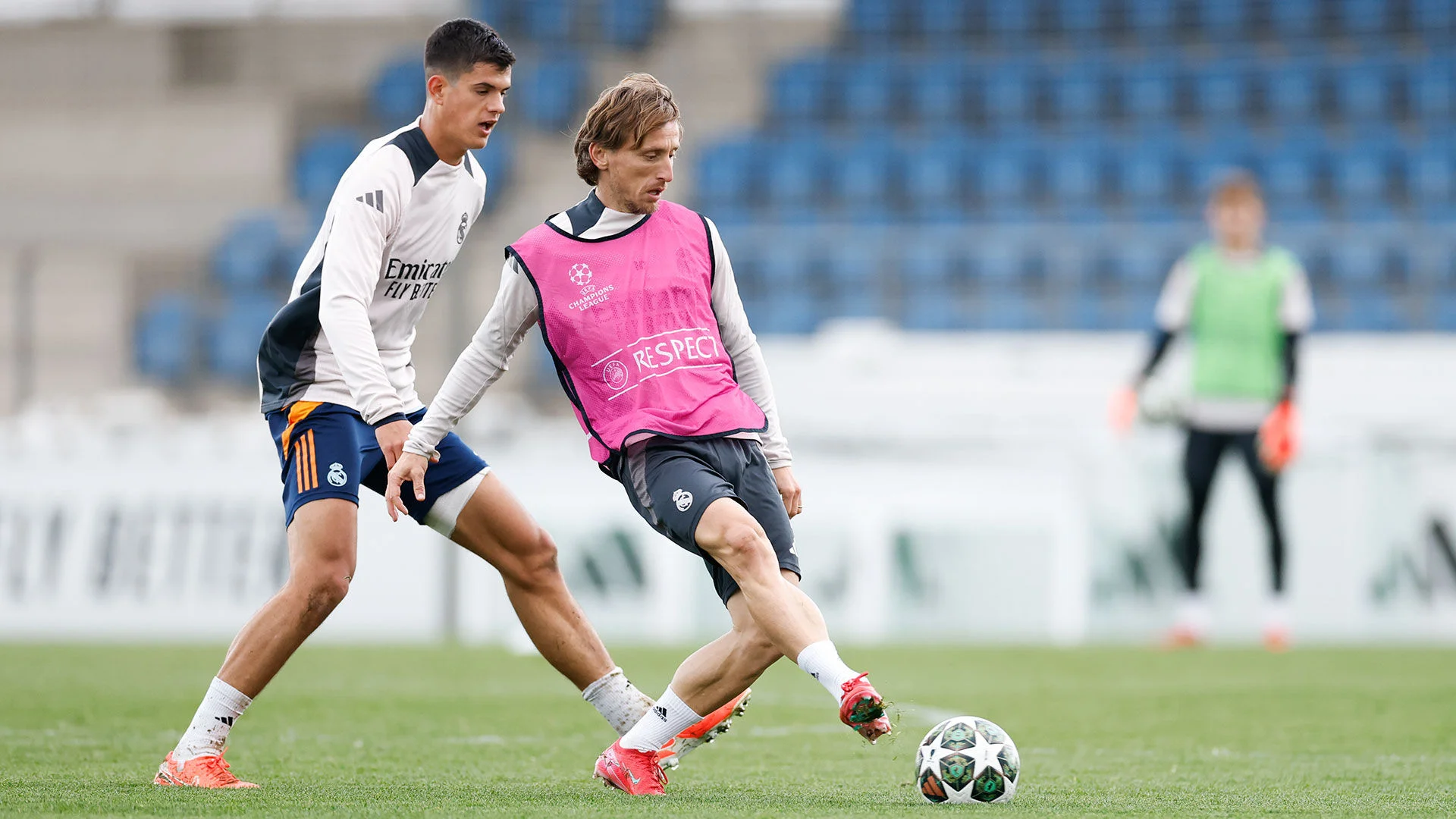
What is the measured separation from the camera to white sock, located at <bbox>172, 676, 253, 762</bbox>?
416 centimetres

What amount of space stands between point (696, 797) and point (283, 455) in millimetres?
1368

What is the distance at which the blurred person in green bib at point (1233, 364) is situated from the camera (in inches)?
363

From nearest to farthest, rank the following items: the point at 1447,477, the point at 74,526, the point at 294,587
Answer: the point at 294,587 < the point at 1447,477 < the point at 74,526

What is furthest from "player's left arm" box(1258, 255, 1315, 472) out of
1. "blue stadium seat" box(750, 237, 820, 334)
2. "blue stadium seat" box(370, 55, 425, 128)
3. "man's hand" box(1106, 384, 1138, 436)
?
"blue stadium seat" box(370, 55, 425, 128)

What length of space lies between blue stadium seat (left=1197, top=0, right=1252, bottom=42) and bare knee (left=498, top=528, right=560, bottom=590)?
1610 cm

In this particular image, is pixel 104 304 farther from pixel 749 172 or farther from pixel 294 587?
pixel 294 587

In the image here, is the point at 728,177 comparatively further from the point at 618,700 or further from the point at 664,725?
the point at 664,725

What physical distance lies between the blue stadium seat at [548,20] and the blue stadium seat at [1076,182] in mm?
4956

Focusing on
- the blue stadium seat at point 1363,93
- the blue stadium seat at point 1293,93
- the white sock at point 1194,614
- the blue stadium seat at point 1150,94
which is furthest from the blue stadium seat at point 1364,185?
the white sock at point 1194,614

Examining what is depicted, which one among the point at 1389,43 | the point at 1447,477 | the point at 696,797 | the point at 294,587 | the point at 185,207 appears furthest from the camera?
the point at 1389,43

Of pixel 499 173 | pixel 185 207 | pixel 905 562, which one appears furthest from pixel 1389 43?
pixel 185 207

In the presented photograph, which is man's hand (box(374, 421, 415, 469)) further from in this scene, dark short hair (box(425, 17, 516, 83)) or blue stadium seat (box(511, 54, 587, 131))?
blue stadium seat (box(511, 54, 587, 131))

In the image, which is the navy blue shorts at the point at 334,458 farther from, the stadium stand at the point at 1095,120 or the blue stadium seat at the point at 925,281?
the stadium stand at the point at 1095,120

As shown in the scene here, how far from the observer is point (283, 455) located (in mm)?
4418
